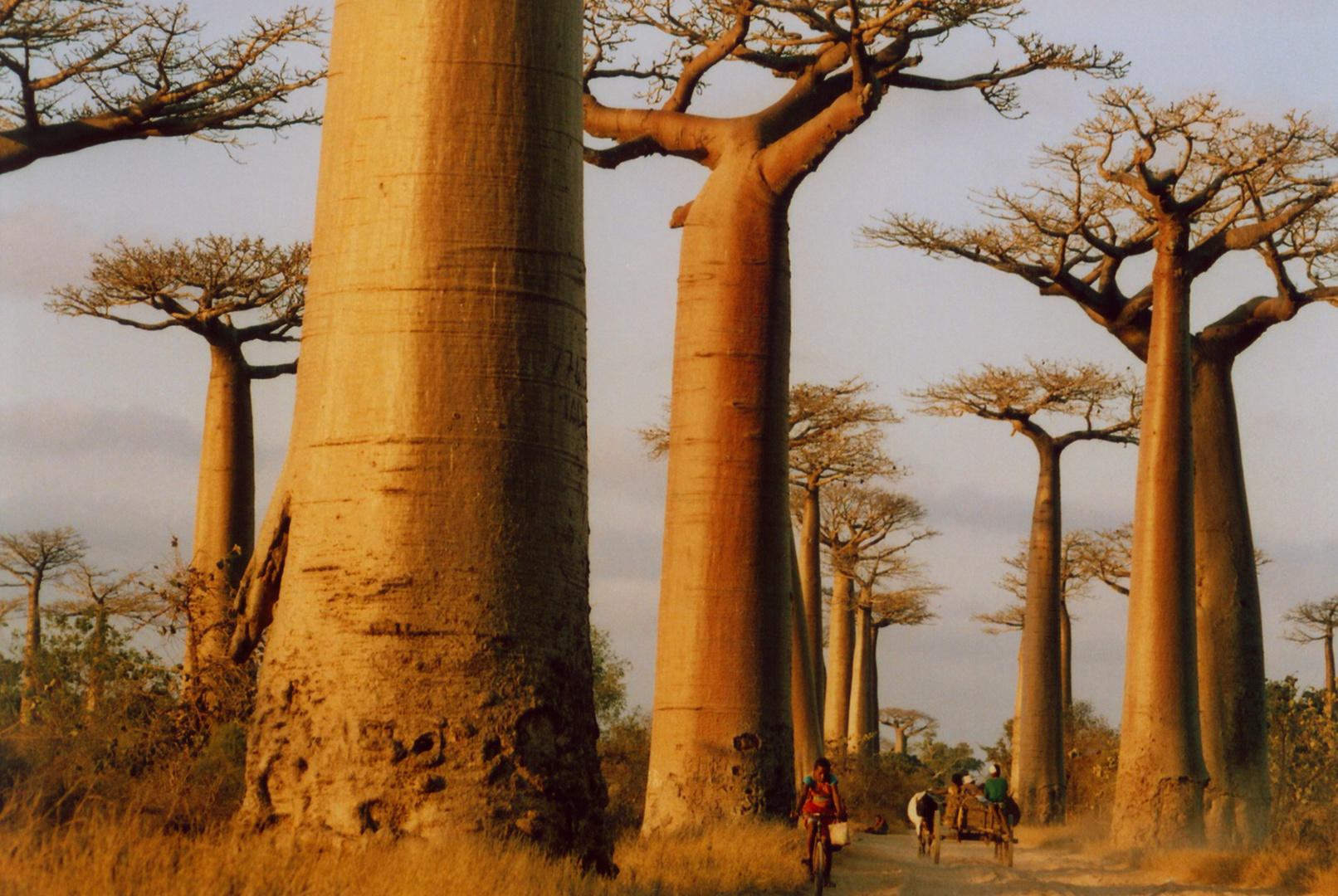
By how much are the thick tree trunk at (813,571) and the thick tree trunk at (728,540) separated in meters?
Answer: 9.09

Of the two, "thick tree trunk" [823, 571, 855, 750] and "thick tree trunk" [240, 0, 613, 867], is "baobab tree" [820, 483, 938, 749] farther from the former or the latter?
"thick tree trunk" [240, 0, 613, 867]

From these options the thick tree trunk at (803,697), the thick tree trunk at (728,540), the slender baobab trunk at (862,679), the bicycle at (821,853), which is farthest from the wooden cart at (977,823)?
the slender baobab trunk at (862,679)

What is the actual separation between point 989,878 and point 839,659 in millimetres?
15049

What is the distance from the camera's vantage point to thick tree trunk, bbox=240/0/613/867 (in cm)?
468

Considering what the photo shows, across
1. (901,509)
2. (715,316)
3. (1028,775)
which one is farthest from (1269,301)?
(901,509)

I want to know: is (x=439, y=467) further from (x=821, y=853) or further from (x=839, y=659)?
(x=839, y=659)

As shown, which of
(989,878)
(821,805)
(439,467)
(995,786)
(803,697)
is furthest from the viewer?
(803,697)

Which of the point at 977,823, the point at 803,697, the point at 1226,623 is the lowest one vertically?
the point at 977,823

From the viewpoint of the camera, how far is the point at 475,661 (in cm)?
471

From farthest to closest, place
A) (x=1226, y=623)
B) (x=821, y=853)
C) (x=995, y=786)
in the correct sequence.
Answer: (x=1226, y=623), (x=995, y=786), (x=821, y=853)

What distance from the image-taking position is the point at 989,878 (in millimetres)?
10352

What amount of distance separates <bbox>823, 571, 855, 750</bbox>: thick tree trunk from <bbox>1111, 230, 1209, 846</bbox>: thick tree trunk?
37.2 ft

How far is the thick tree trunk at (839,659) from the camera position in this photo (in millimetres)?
24203

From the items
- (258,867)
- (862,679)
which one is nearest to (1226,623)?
(258,867)
